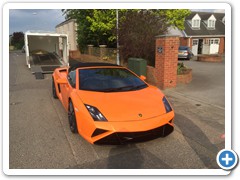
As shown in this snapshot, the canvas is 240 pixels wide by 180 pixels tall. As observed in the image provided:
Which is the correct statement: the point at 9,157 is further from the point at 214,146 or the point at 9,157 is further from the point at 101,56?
the point at 101,56

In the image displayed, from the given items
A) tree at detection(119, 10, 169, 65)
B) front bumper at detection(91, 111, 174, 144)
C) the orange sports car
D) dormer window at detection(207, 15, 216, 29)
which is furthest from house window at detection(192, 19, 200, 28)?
front bumper at detection(91, 111, 174, 144)

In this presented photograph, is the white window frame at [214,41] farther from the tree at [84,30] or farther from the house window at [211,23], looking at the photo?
the tree at [84,30]

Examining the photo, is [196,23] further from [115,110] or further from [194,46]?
[115,110]

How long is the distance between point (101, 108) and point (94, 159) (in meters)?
0.79

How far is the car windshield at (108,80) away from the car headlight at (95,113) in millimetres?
705

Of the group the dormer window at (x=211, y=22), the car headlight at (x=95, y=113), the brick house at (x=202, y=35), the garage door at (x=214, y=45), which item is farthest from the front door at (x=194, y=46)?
the car headlight at (x=95, y=113)

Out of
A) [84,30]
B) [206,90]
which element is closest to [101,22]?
[84,30]

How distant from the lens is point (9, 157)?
3188mm

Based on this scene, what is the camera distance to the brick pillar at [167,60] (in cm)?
717

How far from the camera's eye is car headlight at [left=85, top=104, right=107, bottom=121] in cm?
317

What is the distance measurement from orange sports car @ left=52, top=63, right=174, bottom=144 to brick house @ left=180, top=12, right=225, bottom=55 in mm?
24561

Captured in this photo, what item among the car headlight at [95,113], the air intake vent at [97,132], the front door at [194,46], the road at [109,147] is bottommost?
the road at [109,147]

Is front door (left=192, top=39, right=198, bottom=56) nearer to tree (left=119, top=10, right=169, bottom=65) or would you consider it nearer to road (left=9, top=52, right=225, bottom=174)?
tree (left=119, top=10, right=169, bottom=65)
